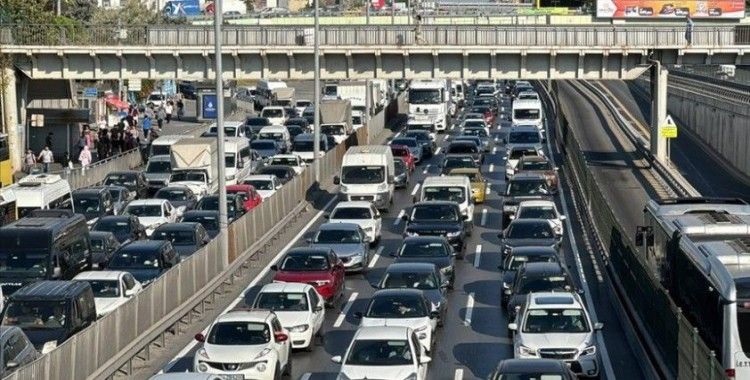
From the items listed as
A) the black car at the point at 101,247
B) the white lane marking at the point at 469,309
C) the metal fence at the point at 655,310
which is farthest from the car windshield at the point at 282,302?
the black car at the point at 101,247

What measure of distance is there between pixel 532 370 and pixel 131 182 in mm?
34321

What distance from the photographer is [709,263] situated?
24.6m

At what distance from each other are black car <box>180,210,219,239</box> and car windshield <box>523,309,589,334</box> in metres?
16.6

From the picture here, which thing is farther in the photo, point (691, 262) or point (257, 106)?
point (257, 106)

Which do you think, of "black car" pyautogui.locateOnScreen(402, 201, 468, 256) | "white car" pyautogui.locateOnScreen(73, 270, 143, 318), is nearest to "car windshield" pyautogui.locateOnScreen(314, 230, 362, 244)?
"black car" pyautogui.locateOnScreen(402, 201, 468, 256)

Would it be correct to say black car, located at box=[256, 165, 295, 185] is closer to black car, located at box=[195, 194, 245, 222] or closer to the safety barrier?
the safety barrier

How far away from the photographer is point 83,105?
291 feet

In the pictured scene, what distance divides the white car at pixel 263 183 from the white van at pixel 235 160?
288cm

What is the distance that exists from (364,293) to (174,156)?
18.8 m

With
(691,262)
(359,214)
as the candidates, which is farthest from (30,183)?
(691,262)

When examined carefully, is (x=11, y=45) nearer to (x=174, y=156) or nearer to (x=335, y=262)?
(x=174, y=156)

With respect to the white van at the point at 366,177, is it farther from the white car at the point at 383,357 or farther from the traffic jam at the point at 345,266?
the white car at the point at 383,357

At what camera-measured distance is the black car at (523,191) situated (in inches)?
1873

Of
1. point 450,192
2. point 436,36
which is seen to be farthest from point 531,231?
point 436,36
